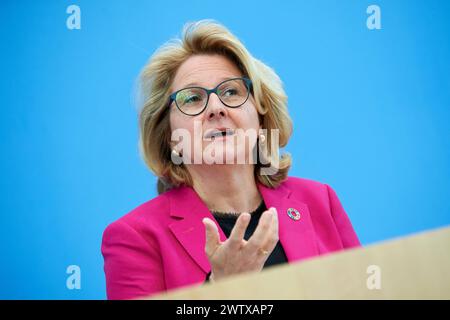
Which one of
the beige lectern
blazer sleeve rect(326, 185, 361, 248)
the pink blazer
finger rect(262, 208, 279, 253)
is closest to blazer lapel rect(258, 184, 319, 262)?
the pink blazer

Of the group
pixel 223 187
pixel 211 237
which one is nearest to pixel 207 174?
pixel 223 187

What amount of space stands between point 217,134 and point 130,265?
412 mm

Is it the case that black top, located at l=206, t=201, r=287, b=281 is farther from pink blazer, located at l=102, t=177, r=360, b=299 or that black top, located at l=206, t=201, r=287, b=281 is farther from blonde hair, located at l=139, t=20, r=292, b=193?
blonde hair, located at l=139, t=20, r=292, b=193

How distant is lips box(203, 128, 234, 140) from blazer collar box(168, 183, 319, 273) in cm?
18

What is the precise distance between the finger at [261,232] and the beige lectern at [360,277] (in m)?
0.34

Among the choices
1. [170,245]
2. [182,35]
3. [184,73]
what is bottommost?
[170,245]

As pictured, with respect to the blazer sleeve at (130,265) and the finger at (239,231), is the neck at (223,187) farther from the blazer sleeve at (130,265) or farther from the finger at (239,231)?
the finger at (239,231)

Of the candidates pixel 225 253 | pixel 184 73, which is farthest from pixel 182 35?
pixel 225 253

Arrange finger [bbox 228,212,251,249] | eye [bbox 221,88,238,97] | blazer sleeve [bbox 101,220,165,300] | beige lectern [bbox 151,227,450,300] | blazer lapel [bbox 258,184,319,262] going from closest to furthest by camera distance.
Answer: beige lectern [bbox 151,227,450,300] → finger [bbox 228,212,251,249] → blazer sleeve [bbox 101,220,165,300] → blazer lapel [bbox 258,184,319,262] → eye [bbox 221,88,238,97]

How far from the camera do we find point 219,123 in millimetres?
1193

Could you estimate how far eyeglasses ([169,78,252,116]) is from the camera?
1.23 m

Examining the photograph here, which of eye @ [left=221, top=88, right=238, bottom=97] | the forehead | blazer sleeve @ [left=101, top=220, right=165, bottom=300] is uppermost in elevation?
the forehead
